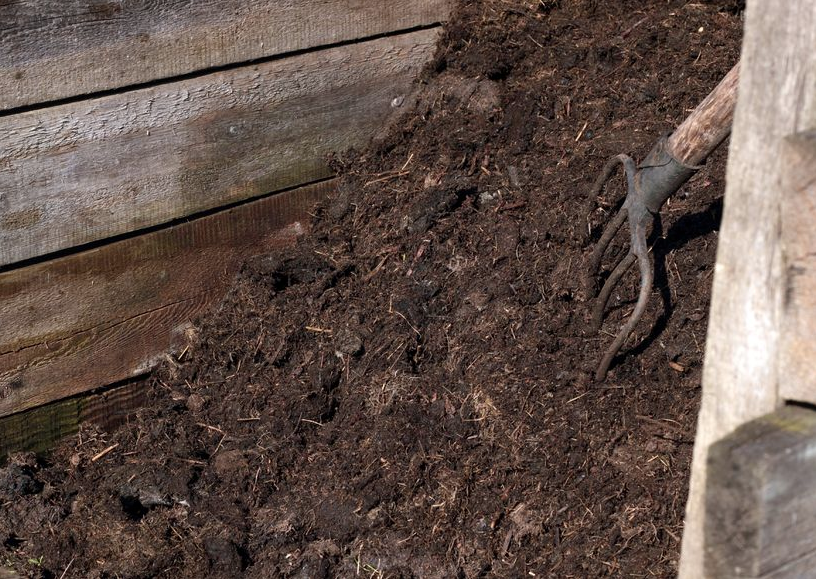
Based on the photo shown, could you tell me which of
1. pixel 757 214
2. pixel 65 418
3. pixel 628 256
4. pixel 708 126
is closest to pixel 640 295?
pixel 628 256

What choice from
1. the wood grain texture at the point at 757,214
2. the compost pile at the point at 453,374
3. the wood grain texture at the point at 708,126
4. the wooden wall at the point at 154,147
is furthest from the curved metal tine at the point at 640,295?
the wood grain texture at the point at 757,214

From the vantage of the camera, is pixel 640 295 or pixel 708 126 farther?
pixel 640 295

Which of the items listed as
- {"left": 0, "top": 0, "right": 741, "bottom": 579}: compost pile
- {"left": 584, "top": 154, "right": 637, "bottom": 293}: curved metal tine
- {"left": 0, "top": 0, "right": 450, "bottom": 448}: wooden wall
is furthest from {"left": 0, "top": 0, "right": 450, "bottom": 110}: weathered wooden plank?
{"left": 584, "top": 154, "right": 637, "bottom": 293}: curved metal tine

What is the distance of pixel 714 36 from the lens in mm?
3271

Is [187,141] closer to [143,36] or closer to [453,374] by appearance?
[143,36]

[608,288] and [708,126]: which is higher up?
[708,126]

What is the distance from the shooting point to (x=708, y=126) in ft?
7.37

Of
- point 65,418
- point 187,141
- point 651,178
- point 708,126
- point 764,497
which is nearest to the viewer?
point 764,497

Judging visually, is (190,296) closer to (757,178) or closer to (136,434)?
(136,434)

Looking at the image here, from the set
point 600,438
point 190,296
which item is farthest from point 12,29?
point 600,438

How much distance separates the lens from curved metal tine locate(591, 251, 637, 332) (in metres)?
2.57

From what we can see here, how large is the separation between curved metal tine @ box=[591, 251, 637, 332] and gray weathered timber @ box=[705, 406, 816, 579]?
5.22 feet

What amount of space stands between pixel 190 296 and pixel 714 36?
2051 mm

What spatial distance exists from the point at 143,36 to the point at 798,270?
81.6 inches
